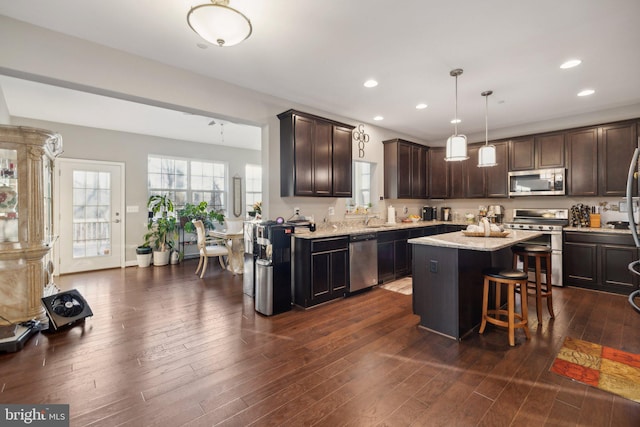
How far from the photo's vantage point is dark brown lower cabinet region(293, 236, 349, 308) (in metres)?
3.61

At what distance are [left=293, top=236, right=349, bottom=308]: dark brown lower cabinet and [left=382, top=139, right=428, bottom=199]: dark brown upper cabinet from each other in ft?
7.10

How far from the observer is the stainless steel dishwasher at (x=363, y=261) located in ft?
13.4

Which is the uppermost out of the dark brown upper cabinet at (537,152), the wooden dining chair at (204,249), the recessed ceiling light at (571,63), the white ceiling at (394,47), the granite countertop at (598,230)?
the white ceiling at (394,47)

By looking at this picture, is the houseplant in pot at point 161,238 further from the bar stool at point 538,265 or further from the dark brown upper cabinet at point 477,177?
the bar stool at point 538,265

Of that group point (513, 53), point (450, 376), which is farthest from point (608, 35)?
point (450, 376)

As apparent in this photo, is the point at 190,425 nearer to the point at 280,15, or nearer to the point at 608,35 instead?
the point at 280,15

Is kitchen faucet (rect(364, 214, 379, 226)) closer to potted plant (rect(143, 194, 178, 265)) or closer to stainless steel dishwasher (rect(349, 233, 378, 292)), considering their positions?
stainless steel dishwasher (rect(349, 233, 378, 292))

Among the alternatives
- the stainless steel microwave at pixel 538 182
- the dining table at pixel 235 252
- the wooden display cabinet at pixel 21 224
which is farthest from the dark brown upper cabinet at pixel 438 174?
the wooden display cabinet at pixel 21 224

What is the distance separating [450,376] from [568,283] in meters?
3.68

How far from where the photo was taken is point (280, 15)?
2.39 metres

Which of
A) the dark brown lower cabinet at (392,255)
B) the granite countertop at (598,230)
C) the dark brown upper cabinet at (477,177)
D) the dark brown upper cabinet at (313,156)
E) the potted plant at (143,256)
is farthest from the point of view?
the potted plant at (143,256)

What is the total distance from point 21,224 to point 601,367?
17.5 feet

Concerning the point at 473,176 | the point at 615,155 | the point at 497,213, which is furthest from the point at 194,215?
the point at 615,155
